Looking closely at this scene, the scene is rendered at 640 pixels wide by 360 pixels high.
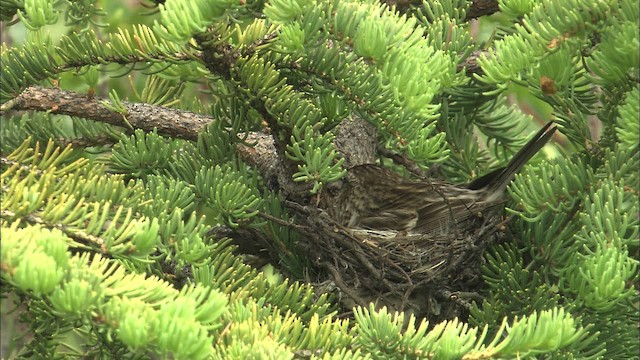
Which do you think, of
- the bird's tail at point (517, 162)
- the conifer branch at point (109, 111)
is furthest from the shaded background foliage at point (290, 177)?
the bird's tail at point (517, 162)

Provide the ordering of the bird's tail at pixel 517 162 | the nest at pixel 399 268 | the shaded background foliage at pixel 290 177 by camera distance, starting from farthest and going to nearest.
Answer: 1. the bird's tail at pixel 517 162
2. the nest at pixel 399 268
3. the shaded background foliage at pixel 290 177

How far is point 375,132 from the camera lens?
6.45ft

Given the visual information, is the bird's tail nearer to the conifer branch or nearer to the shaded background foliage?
the shaded background foliage

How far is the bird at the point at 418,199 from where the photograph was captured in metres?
1.97

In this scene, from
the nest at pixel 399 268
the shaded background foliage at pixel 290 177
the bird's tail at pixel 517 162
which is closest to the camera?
the shaded background foliage at pixel 290 177

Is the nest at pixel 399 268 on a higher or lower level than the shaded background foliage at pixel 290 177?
lower

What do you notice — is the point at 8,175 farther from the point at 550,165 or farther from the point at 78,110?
the point at 550,165

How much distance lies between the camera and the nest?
1.73m

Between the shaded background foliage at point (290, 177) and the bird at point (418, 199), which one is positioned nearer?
the shaded background foliage at point (290, 177)

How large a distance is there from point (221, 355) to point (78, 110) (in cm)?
67

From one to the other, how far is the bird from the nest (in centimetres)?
6

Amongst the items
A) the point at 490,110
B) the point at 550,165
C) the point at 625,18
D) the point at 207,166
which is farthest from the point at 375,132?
the point at 625,18

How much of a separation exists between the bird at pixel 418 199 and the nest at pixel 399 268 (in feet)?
0.19

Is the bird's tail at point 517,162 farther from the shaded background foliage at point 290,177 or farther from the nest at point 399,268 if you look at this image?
the shaded background foliage at point 290,177
